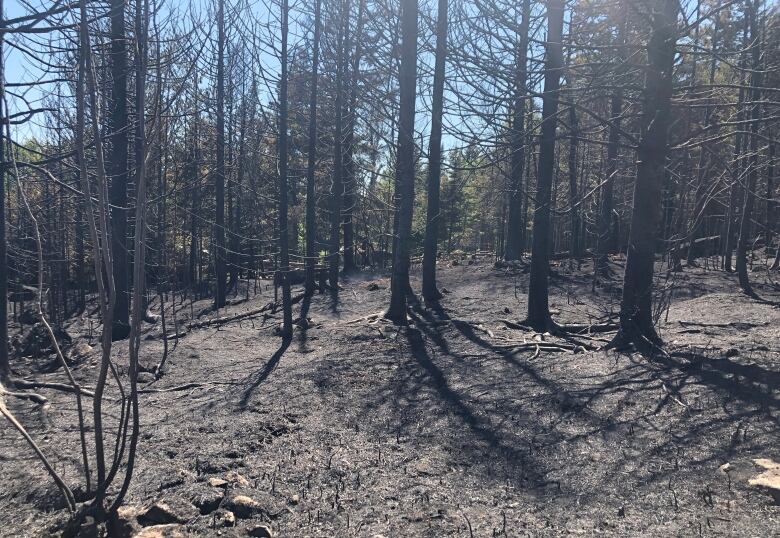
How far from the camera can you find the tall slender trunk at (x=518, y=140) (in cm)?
680

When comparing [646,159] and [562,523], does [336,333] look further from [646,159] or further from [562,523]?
[562,523]

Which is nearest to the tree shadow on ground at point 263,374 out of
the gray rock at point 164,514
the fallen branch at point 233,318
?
the gray rock at point 164,514

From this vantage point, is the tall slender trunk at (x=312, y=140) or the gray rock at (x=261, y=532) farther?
the tall slender trunk at (x=312, y=140)

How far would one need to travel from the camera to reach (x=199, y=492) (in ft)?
13.2

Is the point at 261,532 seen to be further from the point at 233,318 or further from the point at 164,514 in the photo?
the point at 233,318

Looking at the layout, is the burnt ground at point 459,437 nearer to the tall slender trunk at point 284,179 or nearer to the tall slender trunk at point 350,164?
the tall slender trunk at point 284,179

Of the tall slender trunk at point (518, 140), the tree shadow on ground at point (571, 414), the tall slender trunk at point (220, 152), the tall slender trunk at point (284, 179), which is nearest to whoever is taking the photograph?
the tree shadow on ground at point (571, 414)

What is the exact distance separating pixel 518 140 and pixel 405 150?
256cm

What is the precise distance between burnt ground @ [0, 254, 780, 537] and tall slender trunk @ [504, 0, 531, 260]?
2.46m

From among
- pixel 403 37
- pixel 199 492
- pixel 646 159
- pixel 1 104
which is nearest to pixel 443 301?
pixel 403 37

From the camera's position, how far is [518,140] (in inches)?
300

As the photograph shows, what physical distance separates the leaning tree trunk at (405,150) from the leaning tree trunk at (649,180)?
3.77 meters

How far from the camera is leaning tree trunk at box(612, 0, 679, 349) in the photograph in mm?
6504

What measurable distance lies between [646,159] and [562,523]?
4.67 m
